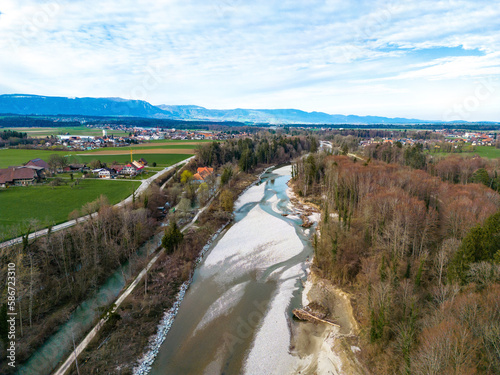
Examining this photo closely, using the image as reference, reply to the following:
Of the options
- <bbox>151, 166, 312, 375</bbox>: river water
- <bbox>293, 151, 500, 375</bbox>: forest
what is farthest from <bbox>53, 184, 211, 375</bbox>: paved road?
<bbox>293, 151, 500, 375</bbox>: forest

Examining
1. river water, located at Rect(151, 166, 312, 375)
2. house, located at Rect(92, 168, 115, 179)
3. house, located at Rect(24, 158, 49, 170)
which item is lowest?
river water, located at Rect(151, 166, 312, 375)

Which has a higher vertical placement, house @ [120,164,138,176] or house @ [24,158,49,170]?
house @ [24,158,49,170]

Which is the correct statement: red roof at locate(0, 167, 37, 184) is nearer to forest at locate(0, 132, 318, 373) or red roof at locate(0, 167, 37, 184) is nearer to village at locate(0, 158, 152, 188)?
village at locate(0, 158, 152, 188)

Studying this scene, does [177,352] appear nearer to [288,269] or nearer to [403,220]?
[288,269]

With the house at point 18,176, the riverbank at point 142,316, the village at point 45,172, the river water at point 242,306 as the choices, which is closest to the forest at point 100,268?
the riverbank at point 142,316

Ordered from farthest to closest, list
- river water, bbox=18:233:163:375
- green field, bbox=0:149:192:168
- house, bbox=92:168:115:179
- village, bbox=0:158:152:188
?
green field, bbox=0:149:192:168, house, bbox=92:168:115:179, village, bbox=0:158:152:188, river water, bbox=18:233:163:375
